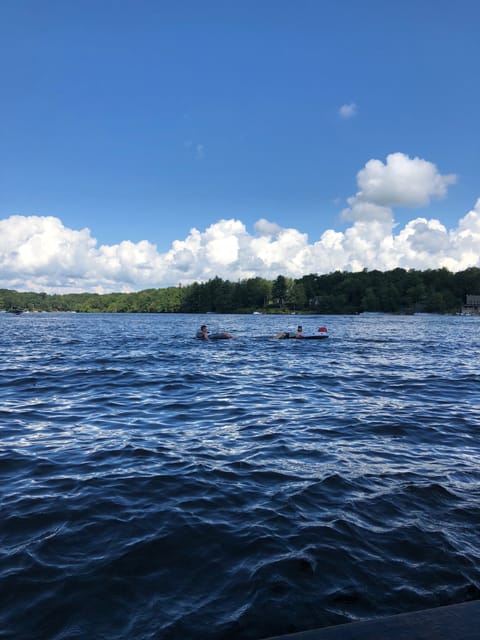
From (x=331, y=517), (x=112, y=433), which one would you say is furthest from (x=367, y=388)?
(x=331, y=517)

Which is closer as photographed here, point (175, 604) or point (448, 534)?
point (175, 604)

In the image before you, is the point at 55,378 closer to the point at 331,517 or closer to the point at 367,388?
the point at 367,388

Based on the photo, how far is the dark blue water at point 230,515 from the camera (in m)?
3.83

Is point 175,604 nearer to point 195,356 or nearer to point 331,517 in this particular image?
point 331,517

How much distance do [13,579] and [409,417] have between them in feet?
30.1

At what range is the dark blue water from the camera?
383 centimetres

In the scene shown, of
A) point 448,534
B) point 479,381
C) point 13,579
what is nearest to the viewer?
point 13,579

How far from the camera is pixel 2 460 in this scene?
7.54 m

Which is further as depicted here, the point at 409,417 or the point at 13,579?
the point at 409,417

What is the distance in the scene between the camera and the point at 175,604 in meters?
3.86

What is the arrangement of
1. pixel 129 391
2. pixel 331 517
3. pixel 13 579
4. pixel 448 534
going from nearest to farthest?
pixel 13 579, pixel 448 534, pixel 331 517, pixel 129 391

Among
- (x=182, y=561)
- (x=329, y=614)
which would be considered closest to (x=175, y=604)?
(x=182, y=561)

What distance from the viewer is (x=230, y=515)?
5.53m

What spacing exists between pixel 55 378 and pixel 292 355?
48.0 feet
